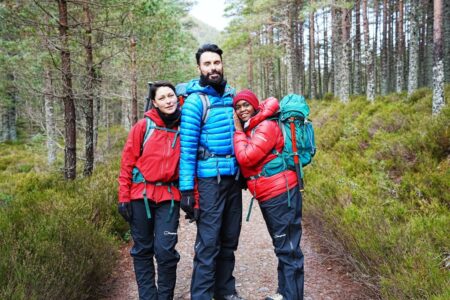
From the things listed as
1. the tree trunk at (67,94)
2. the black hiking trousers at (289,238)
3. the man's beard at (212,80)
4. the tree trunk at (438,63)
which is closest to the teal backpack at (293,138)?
the black hiking trousers at (289,238)

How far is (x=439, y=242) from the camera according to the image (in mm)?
3404

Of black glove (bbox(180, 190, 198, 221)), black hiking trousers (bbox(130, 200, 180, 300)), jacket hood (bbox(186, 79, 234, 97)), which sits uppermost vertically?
jacket hood (bbox(186, 79, 234, 97))

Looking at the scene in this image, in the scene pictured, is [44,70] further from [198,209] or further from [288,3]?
[288,3]

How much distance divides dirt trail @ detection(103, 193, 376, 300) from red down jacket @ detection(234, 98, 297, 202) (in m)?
1.52

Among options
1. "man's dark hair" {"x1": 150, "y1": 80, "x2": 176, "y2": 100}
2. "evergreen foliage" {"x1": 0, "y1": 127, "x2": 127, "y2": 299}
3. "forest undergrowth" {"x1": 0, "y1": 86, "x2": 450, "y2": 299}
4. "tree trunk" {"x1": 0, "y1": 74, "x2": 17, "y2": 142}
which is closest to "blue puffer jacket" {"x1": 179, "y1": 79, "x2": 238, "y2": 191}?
"man's dark hair" {"x1": 150, "y1": 80, "x2": 176, "y2": 100}

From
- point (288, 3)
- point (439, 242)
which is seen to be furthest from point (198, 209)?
point (288, 3)

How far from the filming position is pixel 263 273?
14.9ft

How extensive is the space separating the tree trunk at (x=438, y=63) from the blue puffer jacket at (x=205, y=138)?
681cm

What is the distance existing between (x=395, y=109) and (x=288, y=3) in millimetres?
12673

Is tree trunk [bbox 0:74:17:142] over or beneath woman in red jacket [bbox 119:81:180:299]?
over

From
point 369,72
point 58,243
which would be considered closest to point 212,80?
point 58,243

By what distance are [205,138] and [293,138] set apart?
873 mm

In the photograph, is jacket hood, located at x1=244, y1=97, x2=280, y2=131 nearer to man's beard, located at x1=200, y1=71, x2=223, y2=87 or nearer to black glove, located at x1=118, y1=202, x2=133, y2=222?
man's beard, located at x1=200, y1=71, x2=223, y2=87

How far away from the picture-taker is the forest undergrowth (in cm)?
288
